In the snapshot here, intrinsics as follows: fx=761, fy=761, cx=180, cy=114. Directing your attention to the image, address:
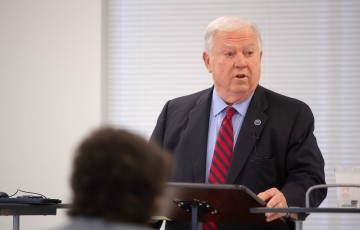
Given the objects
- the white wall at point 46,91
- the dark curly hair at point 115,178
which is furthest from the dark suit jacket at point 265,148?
the white wall at point 46,91

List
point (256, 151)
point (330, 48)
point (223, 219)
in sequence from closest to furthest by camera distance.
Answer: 1. point (223, 219)
2. point (256, 151)
3. point (330, 48)

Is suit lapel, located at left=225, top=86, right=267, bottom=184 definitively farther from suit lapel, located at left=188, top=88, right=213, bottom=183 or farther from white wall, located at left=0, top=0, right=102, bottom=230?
white wall, located at left=0, top=0, right=102, bottom=230

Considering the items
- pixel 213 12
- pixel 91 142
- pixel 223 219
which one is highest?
pixel 213 12

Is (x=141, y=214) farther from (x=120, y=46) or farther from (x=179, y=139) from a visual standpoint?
(x=120, y=46)

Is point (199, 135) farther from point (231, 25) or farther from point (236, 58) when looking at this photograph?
point (231, 25)

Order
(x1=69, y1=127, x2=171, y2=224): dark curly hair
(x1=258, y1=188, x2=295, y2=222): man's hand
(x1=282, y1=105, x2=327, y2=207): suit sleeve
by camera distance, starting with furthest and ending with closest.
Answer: (x1=282, y1=105, x2=327, y2=207): suit sleeve < (x1=258, y1=188, x2=295, y2=222): man's hand < (x1=69, y1=127, x2=171, y2=224): dark curly hair

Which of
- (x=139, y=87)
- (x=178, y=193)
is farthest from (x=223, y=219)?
(x=139, y=87)

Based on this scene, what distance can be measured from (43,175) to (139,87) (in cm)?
94

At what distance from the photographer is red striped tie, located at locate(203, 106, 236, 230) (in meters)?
3.33

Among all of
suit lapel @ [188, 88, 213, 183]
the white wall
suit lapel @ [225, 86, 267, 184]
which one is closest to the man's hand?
suit lapel @ [225, 86, 267, 184]

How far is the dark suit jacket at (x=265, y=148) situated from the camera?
3.31 metres

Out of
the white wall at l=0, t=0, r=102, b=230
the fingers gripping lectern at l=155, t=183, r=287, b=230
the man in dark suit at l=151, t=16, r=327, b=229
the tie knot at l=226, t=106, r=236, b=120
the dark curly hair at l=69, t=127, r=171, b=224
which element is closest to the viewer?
the dark curly hair at l=69, t=127, r=171, b=224

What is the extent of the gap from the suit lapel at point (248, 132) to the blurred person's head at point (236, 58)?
0.08 metres

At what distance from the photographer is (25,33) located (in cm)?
556
